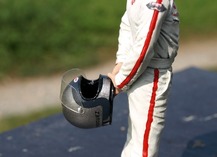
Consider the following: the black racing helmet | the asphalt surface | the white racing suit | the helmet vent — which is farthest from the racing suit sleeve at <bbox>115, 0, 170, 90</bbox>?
the asphalt surface

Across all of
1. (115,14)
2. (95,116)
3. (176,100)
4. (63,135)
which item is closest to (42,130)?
(63,135)

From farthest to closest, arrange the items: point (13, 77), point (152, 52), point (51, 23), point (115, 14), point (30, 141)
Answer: point (115, 14) → point (51, 23) → point (13, 77) → point (30, 141) → point (152, 52)

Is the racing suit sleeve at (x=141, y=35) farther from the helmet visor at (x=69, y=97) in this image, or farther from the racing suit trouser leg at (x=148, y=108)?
the helmet visor at (x=69, y=97)

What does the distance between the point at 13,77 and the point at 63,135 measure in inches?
97.6

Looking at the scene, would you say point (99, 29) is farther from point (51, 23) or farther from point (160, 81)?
point (160, 81)

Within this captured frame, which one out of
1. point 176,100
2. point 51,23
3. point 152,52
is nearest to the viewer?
point 152,52

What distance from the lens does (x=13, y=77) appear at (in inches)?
335

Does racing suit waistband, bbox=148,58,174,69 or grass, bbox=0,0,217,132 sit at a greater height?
racing suit waistband, bbox=148,58,174,69

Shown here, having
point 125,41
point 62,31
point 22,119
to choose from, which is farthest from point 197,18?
point 125,41

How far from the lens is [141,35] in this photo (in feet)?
13.8

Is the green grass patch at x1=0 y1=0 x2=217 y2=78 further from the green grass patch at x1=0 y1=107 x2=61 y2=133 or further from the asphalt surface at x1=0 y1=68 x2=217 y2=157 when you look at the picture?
the asphalt surface at x1=0 y1=68 x2=217 y2=157

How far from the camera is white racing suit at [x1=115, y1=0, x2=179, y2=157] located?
4227 mm

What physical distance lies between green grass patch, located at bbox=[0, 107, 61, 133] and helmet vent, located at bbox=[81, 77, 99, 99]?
2.53 metres

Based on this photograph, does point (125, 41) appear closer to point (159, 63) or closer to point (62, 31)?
point (159, 63)
